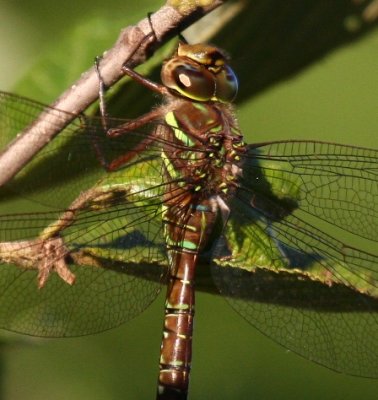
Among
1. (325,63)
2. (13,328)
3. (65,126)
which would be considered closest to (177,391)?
(13,328)

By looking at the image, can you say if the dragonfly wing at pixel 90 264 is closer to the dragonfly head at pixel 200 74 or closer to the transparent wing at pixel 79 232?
the transparent wing at pixel 79 232

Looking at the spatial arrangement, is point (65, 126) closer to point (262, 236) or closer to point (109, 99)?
point (109, 99)

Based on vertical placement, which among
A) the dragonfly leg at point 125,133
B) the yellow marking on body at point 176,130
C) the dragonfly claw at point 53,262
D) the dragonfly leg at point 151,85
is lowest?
the dragonfly claw at point 53,262

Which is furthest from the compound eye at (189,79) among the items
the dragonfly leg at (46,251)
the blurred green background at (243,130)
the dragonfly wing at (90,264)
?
the dragonfly leg at (46,251)

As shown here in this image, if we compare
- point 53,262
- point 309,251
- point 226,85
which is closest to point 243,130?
point 226,85

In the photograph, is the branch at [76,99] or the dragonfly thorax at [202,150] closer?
the branch at [76,99]

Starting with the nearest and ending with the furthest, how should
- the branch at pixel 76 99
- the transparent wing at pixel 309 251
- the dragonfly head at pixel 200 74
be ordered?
the branch at pixel 76 99 → the transparent wing at pixel 309 251 → the dragonfly head at pixel 200 74
